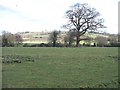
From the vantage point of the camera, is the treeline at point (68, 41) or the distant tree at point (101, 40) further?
the distant tree at point (101, 40)

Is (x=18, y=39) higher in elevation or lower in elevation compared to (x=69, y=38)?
lower

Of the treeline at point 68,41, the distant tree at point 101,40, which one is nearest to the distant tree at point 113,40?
the treeline at point 68,41

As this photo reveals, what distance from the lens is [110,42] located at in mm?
80812

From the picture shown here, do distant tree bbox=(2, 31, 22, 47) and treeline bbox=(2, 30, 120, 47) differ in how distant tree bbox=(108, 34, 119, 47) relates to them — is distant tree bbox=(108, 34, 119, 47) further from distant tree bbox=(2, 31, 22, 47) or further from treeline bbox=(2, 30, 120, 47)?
distant tree bbox=(2, 31, 22, 47)

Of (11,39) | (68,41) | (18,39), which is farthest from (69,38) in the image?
(11,39)

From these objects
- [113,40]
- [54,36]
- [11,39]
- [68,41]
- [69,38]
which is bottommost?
[68,41]

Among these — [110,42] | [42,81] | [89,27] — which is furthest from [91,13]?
[42,81]

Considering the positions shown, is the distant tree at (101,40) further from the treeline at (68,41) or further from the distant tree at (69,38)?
the distant tree at (69,38)

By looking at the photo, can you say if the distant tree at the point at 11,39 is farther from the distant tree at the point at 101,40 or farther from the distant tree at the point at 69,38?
the distant tree at the point at 101,40

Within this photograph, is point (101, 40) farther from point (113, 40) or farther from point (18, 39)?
point (18, 39)

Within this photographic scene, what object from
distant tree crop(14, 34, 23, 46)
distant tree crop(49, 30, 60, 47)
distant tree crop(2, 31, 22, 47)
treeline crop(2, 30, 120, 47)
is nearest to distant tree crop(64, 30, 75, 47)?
treeline crop(2, 30, 120, 47)

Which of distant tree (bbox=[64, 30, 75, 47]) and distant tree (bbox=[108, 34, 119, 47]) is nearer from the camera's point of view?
distant tree (bbox=[64, 30, 75, 47])

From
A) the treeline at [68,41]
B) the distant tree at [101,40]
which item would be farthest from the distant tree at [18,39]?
the distant tree at [101,40]

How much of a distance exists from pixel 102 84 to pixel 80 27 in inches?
2604
